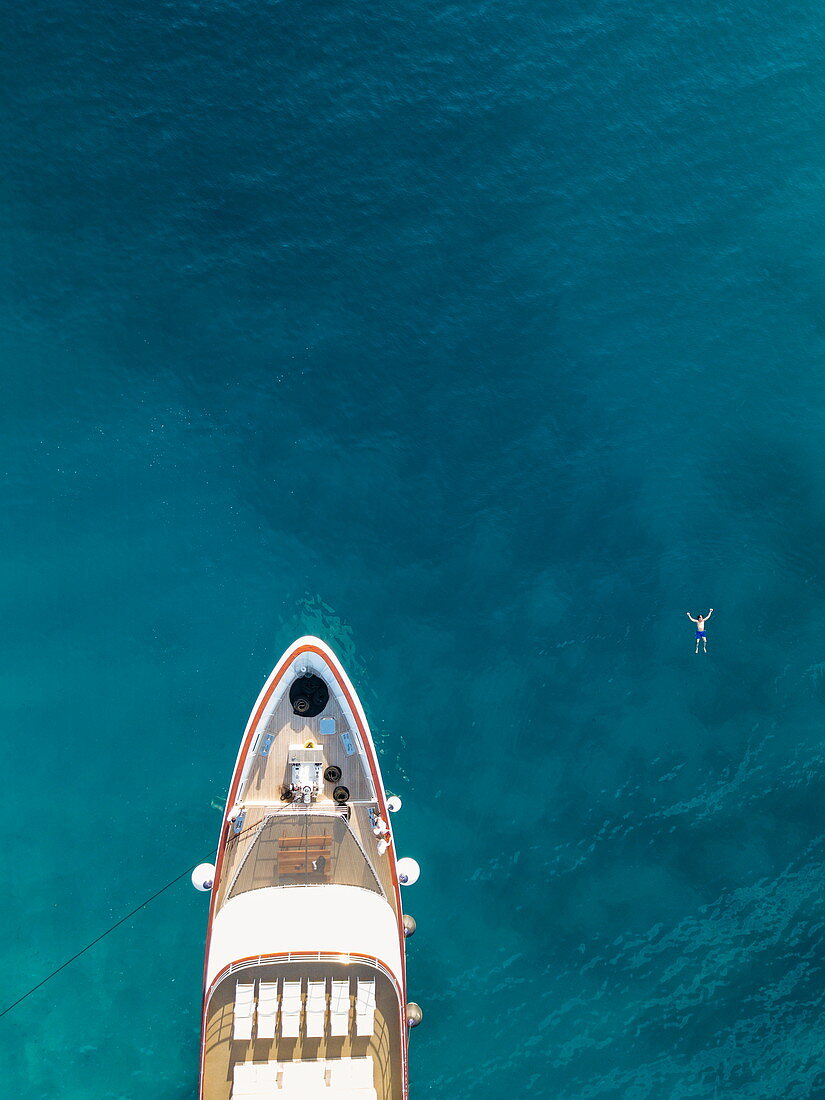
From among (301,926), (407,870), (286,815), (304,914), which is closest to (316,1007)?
(301,926)

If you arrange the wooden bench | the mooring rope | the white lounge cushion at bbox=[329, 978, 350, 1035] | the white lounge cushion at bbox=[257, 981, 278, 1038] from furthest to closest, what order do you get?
the mooring rope, the wooden bench, the white lounge cushion at bbox=[257, 981, 278, 1038], the white lounge cushion at bbox=[329, 978, 350, 1035]

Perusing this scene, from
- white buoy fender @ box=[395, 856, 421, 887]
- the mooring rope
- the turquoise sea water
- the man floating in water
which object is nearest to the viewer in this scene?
white buoy fender @ box=[395, 856, 421, 887]

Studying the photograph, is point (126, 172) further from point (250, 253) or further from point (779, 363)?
point (779, 363)

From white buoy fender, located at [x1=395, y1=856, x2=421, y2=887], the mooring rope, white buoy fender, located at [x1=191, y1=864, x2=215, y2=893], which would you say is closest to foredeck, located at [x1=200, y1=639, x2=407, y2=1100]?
white buoy fender, located at [x1=395, y1=856, x2=421, y2=887]

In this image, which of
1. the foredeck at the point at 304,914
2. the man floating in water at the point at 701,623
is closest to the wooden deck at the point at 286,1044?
the foredeck at the point at 304,914

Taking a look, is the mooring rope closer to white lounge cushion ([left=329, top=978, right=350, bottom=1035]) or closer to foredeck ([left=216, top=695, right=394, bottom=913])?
foredeck ([left=216, top=695, right=394, bottom=913])

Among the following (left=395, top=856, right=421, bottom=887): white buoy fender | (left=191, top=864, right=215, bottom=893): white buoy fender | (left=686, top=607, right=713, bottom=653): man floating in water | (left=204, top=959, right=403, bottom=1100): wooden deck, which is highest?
(left=686, top=607, right=713, bottom=653): man floating in water

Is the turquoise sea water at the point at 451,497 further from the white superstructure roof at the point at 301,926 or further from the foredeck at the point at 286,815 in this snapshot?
the white superstructure roof at the point at 301,926
